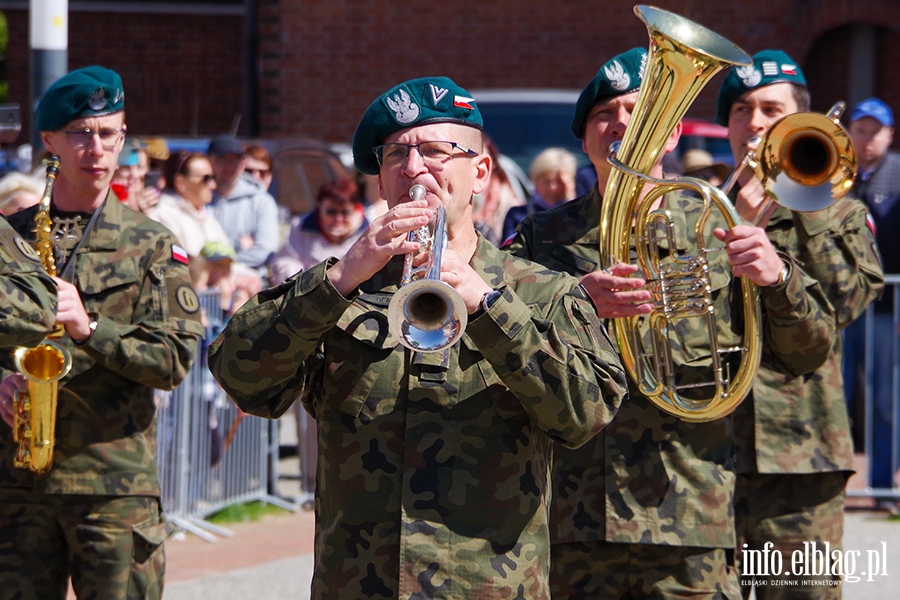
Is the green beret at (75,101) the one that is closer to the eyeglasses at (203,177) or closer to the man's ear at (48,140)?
the man's ear at (48,140)

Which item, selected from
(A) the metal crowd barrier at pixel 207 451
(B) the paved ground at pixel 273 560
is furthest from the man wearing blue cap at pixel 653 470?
(A) the metal crowd barrier at pixel 207 451

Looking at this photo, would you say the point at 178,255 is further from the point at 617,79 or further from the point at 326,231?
the point at 326,231

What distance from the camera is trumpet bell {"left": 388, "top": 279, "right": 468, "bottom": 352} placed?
2684 mm

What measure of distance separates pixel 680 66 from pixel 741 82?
0.80m

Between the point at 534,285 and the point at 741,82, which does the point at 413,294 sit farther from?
the point at 741,82

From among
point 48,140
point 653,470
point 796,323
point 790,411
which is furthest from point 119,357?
point 790,411

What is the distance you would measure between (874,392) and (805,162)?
14.1 ft

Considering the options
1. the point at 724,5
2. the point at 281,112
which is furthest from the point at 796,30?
the point at 281,112

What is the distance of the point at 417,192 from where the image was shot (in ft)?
9.52

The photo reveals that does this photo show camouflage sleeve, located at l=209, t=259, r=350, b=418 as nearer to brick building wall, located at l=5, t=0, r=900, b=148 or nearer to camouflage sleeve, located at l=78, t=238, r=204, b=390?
camouflage sleeve, located at l=78, t=238, r=204, b=390

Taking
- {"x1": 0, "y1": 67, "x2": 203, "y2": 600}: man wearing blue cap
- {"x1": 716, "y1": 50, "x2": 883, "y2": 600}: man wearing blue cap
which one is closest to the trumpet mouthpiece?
{"x1": 0, "y1": 67, "x2": 203, "y2": 600}: man wearing blue cap

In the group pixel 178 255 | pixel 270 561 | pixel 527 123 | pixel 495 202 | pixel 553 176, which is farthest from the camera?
pixel 527 123

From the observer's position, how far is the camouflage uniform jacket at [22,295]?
3.48 metres

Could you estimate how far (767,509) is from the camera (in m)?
4.32
